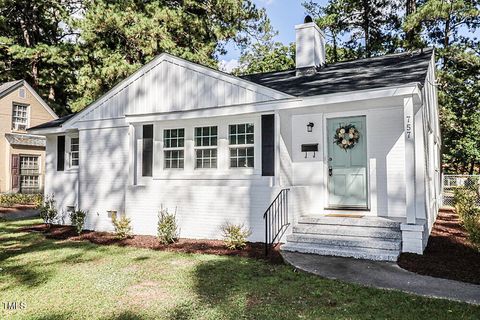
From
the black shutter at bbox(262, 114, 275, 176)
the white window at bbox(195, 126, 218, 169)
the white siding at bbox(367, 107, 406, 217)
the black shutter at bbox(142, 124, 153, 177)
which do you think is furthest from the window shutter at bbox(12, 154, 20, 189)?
the white siding at bbox(367, 107, 406, 217)

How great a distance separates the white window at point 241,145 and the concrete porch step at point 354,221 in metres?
1.90

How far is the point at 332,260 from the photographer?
246 inches

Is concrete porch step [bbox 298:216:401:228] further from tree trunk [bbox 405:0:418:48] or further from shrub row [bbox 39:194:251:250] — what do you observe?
tree trunk [bbox 405:0:418:48]

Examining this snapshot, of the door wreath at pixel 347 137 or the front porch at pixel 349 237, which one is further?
the door wreath at pixel 347 137

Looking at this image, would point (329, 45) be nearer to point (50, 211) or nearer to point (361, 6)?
point (361, 6)

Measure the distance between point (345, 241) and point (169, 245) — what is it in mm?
3651

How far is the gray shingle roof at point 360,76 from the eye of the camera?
7.23 metres

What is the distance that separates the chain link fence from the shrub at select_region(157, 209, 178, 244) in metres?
12.9

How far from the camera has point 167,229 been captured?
310 inches

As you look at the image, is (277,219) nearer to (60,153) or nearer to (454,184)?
(60,153)

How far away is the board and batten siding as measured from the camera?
8172 mm

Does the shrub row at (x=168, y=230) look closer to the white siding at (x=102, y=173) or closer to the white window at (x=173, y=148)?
the white siding at (x=102, y=173)

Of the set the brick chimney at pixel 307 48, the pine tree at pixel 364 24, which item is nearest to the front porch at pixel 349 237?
the brick chimney at pixel 307 48

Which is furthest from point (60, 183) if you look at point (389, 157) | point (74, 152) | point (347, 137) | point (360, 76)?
point (389, 157)
